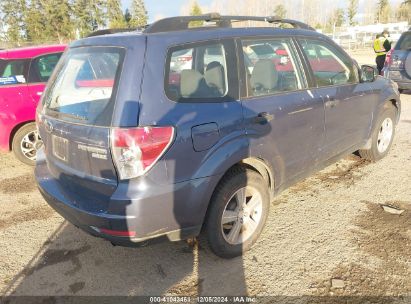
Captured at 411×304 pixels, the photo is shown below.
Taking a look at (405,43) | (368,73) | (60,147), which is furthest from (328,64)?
(405,43)

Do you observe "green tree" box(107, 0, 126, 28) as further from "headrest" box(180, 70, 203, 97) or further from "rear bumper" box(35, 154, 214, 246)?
"rear bumper" box(35, 154, 214, 246)

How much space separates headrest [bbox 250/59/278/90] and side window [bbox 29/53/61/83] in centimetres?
366

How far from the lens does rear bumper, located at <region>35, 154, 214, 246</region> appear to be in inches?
95.8

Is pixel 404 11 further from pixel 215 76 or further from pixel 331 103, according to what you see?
pixel 215 76

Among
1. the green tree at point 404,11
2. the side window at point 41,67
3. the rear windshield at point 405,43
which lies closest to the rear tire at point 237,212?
the side window at point 41,67

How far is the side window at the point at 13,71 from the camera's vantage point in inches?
204

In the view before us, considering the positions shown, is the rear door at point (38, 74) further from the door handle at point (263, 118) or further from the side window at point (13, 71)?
the door handle at point (263, 118)

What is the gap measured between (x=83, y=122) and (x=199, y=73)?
3.02ft

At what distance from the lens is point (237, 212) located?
3.09 metres

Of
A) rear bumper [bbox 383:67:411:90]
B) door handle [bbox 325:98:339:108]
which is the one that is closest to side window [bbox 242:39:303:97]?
door handle [bbox 325:98:339:108]

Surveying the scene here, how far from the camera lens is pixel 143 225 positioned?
2.48 meters

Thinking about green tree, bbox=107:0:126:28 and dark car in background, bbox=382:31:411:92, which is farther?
green tree, bbox=107:0:126:28

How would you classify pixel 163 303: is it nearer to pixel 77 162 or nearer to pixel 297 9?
pixel 77 162

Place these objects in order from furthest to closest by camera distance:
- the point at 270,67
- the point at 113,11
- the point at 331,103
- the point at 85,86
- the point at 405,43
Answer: the point at 113,11 → the point at 405,43 → the point at 331,103 → the point at 270,67 → the point at 85,86
